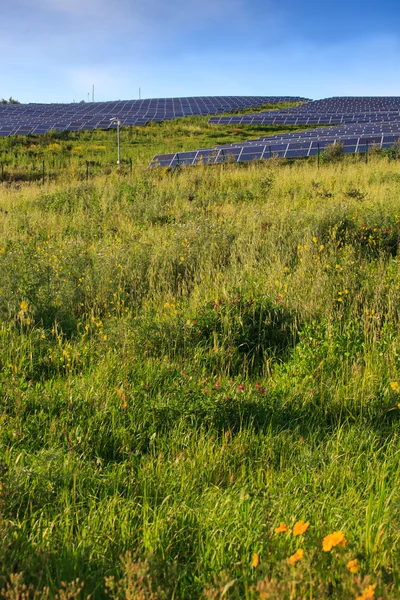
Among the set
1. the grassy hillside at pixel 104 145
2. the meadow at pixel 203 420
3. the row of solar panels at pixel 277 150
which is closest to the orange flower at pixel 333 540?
the meadow at pixel 203 420

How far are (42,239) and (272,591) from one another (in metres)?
7.36

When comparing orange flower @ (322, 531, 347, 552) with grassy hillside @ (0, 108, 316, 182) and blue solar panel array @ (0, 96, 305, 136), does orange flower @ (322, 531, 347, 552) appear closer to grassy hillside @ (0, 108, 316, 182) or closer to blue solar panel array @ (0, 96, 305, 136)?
grassy hillside @ (0, 108, 316, 182)

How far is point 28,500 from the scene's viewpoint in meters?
2.36

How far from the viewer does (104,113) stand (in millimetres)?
43875

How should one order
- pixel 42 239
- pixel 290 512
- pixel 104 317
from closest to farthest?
pixel 290 512, pixel 104 317, pixel 42 239

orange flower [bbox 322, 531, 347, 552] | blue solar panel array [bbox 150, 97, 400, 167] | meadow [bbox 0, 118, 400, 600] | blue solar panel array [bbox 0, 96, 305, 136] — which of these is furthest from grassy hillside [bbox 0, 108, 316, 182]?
orange flower [bbox 322, 531, 347, 552]

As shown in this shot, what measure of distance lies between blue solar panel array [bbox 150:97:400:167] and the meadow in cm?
1003

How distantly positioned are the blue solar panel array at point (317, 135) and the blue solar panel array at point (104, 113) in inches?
264

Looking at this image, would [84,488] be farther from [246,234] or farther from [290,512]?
[246,234]

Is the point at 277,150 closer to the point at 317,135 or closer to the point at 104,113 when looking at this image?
the point at 317,135

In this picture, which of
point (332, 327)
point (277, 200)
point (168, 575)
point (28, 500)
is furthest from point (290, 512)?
point (277, 200)

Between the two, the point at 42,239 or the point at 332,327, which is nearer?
the point at 332,327

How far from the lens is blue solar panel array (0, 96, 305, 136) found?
35.2 m

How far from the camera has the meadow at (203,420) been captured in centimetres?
198
